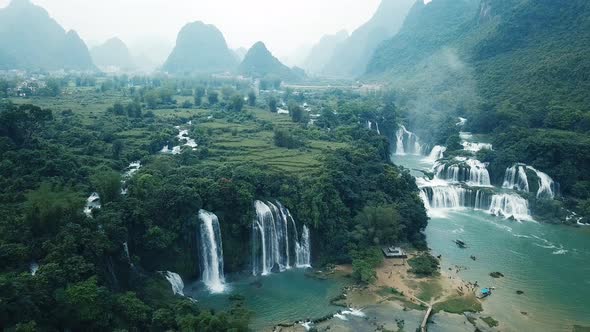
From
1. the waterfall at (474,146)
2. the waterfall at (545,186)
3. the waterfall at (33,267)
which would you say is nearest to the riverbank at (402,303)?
the waterfall at (33,267)

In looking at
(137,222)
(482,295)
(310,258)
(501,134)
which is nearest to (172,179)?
(137,222)

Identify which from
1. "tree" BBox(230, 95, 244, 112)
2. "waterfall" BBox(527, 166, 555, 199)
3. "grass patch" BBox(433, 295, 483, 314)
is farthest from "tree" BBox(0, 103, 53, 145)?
"waterfall" BBox(527, 166, 555, 199)

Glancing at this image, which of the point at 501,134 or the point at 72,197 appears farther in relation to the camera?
the point at 501,134

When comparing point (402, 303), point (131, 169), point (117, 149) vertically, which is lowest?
point (402, 303)

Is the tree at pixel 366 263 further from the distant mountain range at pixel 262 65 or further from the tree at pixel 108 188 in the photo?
the distant mountain range at pixel 262 65

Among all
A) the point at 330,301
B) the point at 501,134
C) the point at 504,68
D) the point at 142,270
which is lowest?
the point at 330,301

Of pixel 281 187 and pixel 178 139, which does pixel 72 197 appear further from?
pixel 178 139

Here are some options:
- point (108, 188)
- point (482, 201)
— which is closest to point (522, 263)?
point (482, 201)

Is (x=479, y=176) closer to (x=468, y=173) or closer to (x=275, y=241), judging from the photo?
(x=468, y=173)
